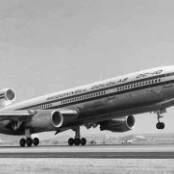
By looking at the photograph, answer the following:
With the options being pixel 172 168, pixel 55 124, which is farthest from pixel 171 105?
pixel 172 168

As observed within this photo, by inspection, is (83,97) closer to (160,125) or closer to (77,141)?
(77,141)

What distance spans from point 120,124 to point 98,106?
28.5 feet

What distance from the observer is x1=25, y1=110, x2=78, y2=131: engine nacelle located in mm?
43094

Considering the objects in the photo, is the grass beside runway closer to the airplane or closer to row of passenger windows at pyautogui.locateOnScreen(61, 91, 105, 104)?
the airplane

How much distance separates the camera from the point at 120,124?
51.0 m

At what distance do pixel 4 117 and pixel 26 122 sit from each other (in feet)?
7.90

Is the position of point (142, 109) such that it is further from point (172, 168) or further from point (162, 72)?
point (172, 168)

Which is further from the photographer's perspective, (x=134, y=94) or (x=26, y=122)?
(x=26, y=122)

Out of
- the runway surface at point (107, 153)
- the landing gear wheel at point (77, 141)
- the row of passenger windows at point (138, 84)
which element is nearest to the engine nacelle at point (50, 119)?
the landing gear wheel at point (77, 141)

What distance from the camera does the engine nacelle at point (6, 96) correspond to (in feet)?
184

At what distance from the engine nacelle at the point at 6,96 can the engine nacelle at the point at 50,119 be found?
1116cm

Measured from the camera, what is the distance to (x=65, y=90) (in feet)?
160

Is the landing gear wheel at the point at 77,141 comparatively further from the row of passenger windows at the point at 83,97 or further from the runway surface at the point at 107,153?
the runway surface at the point at 107,153

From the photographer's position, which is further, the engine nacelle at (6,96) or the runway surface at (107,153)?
the engine nacelle at (6,96)
